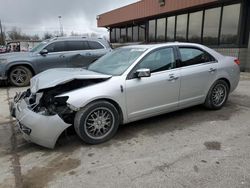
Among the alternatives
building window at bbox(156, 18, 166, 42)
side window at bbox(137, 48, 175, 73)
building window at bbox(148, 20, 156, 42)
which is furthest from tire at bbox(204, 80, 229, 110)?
building window at bbox(148, 20, 156, 42)

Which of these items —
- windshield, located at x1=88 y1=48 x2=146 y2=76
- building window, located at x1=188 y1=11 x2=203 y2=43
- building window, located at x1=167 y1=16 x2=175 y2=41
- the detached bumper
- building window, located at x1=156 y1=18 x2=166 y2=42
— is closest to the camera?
the detached bumper

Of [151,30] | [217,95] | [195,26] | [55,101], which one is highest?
[151,30]

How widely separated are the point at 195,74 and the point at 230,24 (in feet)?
26.1

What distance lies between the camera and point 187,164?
9.96 feet

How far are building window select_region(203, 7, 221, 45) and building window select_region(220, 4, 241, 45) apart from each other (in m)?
0.35

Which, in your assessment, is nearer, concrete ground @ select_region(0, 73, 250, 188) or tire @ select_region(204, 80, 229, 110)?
concrete ground @ select_region(0, 73, 250, 188)

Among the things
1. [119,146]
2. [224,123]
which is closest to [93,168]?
[119,146]

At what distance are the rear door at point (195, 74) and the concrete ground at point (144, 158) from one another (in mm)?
495

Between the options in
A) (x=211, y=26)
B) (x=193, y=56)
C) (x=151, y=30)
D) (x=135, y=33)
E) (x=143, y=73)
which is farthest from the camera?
(x=135, y=33)

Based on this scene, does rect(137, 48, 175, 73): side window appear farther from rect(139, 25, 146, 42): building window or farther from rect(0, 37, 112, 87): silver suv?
rect(139, 25, 146, 42): building window

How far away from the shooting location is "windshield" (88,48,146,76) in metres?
4.07

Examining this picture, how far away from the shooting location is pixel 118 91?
12.3 ft

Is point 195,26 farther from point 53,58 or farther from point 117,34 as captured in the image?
point 117,34

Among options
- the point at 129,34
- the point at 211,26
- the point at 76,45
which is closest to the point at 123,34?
the point at 129,34
